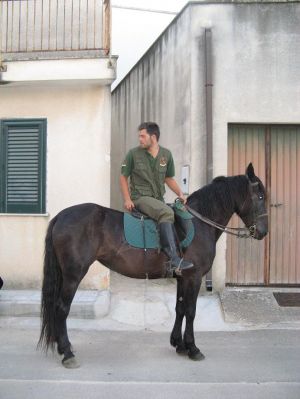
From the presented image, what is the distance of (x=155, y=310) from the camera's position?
22.2 feet

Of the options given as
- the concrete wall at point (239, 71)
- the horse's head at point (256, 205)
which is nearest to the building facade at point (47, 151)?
the concrete wall at point (239, 71)

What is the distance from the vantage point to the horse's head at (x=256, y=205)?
512 centimetres

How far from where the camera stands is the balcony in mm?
7133

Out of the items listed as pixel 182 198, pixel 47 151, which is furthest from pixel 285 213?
pixel 47 151

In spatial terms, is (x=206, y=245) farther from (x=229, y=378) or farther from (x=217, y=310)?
(x=217, y=310)

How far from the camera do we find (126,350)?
526 cm

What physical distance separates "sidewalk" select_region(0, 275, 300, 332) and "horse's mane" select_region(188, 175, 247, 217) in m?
1.96

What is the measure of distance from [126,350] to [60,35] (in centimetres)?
550

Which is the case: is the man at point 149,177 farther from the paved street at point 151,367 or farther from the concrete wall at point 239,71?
the concrete wall at point 239,71

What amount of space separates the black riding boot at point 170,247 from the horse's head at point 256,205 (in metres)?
0.94

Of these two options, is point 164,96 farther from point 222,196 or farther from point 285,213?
point 222,196

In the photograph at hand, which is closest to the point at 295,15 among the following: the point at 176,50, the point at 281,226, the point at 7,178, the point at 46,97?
the point at 176,50

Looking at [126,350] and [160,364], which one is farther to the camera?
[126,350]

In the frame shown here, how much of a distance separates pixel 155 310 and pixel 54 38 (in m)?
4.99
